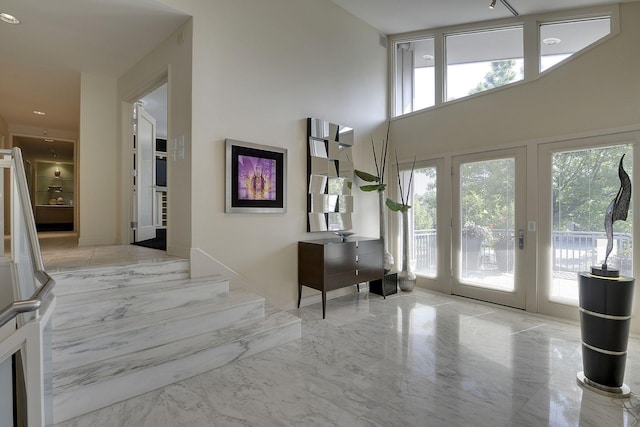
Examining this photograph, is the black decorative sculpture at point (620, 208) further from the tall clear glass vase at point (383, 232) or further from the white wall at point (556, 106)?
the tall clear glass vase at point (383, 232)

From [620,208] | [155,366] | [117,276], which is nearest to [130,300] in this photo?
[117,276]

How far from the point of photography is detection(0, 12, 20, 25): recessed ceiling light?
332 centimetres

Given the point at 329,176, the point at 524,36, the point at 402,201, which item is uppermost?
the point at 524,36

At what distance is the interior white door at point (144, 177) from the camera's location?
197 inches

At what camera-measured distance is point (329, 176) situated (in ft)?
15.6

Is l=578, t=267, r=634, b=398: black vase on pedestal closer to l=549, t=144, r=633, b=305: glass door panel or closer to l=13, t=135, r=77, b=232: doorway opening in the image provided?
l=549, t=144, r=633, b=305: glass door panel

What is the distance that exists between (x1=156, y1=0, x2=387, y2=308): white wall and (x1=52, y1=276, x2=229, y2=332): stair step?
31cm

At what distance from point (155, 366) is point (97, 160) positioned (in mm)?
4080

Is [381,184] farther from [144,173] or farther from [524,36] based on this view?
[144,173]

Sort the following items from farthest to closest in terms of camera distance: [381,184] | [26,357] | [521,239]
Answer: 1. [381,184]
2. [521,239]
3. [26,357]

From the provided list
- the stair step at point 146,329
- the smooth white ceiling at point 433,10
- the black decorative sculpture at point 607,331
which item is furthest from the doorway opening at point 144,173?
the black decorative sculpture at point 607,331

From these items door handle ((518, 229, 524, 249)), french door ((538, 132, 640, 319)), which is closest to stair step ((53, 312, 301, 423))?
door handle ((518, 229, 524, 249))

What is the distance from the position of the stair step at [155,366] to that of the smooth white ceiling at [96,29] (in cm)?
329

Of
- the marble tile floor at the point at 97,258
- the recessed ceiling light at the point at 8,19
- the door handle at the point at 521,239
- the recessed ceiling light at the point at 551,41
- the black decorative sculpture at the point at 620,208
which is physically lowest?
the marble tile floor at the point at 97,258
